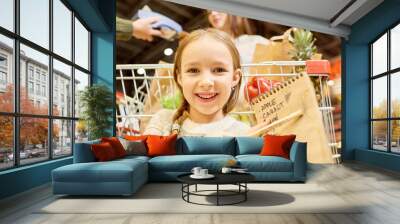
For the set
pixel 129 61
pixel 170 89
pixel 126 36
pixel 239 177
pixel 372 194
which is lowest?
pixel 372 194

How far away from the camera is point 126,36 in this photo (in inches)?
328

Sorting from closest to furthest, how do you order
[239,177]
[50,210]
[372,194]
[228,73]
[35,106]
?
1. [50,210]
2. [239,177]
3. [372,194]
4. [35,106]
5. [228,73]

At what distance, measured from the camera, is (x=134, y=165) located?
4.81 meters

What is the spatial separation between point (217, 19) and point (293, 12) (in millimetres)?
1641

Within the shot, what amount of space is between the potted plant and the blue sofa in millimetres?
1669

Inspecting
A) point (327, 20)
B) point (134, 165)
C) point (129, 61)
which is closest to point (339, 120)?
point (327, 20)

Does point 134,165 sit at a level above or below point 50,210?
above

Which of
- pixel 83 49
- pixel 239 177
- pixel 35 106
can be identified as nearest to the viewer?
pixel 239 177

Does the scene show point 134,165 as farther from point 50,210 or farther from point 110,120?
point 110,120

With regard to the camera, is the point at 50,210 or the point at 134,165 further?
the point at 134,165

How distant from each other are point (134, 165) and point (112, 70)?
3.63 m

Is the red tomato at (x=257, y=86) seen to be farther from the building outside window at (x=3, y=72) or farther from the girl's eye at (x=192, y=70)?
the building outside window at (x=3, y=72)

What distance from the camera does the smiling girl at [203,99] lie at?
820 centimetres

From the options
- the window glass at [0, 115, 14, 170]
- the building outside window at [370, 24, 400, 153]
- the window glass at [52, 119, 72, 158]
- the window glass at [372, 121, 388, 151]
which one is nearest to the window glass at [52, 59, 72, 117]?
the window glass at [52, 119, 72, 158]
